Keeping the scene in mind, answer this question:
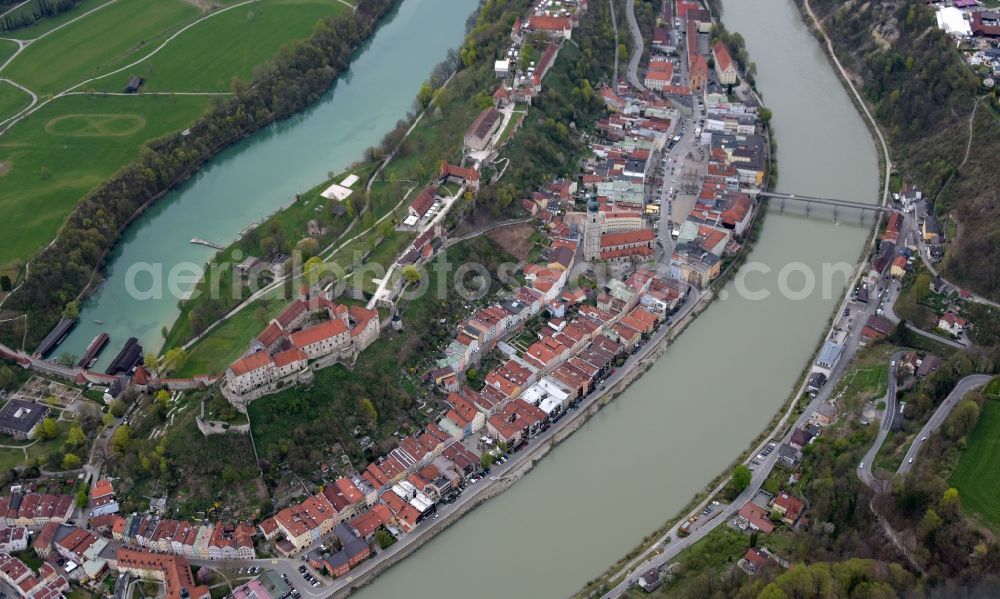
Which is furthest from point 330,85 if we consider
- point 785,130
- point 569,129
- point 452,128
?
point 785,130

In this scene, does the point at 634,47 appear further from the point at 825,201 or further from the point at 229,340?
the point at 229,340

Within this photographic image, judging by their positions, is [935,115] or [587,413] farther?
[935,115]

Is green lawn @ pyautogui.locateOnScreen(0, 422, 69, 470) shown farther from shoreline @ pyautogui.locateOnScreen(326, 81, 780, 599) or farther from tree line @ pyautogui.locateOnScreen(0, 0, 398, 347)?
shoreline @ pyautogui.locateOnScreen(326, 81, 780, 599)

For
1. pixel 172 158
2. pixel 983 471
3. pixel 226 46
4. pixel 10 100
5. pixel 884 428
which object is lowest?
pixel 10 100

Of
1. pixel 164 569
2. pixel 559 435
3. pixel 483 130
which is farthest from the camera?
pixel 483 130

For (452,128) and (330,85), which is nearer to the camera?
(452,128)

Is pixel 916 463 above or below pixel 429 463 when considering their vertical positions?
above

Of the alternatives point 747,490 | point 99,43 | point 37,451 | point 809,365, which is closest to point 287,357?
point 37,451

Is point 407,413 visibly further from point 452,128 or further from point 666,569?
point 452,128
